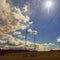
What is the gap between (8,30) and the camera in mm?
2344

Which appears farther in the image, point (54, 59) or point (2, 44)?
point (2, 44)

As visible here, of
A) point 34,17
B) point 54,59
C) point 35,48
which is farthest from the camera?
point 34,17

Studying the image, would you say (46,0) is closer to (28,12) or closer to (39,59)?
(28,12)

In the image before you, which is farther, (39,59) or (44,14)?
(44,14)

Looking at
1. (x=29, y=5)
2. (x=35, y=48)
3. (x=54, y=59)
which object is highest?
(x=29, y=5)

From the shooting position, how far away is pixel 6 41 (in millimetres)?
2285

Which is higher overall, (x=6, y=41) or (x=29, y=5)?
(x=29, y=5)

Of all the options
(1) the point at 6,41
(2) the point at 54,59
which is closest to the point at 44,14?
(1) the point at 6,41

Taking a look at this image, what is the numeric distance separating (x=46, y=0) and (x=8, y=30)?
0.67 m

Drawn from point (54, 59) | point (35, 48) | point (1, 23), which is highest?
point (1, 23)

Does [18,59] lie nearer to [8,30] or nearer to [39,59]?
[39,59]

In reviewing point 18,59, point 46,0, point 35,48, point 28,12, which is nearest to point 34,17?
point 28,12

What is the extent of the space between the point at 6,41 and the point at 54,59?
1.12 m

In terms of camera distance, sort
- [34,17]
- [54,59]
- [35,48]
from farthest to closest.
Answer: [34,17] < [35,48] < [54,59]
